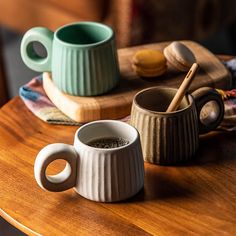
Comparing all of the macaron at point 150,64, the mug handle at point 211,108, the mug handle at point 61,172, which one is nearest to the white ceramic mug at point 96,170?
the mug handle at point 61,172

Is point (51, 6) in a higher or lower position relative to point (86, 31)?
lower

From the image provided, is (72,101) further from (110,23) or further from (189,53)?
(110,23)

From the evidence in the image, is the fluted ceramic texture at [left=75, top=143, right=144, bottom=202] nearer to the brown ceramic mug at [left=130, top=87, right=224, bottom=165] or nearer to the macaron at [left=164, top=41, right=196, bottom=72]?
the brown ceramic mug at [left=130, top=87, right=224, bottom=165]

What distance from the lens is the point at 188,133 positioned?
0.87 m

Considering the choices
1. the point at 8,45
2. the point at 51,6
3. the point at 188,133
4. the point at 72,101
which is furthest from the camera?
the point at 8,45

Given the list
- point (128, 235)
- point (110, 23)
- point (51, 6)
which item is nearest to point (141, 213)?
point (128, 235)

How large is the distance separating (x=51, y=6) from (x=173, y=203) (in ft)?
4.41

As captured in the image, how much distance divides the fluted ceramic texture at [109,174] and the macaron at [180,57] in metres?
0.31

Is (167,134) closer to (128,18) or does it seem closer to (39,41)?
(39,41)

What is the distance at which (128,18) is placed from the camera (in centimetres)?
185

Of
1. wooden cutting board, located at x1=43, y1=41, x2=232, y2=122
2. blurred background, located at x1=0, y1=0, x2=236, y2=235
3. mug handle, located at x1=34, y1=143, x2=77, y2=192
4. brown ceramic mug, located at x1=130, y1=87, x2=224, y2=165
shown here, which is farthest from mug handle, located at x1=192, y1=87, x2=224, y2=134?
blurred background, located at x1=0, y1=0, x2=236, y2=235

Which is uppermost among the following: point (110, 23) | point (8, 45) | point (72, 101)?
point (72, 101)

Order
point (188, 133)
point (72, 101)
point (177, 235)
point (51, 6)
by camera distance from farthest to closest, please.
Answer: point (51, 6) → point (72, 101) → point (188, 133) → point (177, 235)

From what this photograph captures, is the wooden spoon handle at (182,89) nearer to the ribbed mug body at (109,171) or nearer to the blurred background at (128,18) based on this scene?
the ribbed mug body at (109,171)
